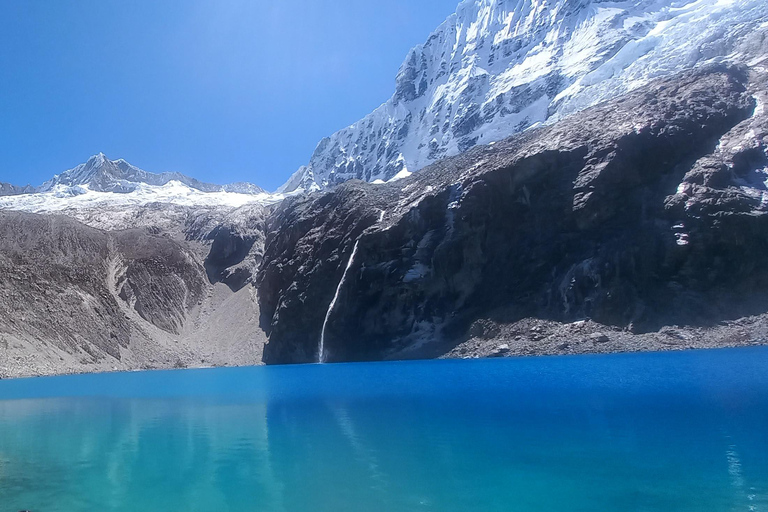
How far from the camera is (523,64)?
149m

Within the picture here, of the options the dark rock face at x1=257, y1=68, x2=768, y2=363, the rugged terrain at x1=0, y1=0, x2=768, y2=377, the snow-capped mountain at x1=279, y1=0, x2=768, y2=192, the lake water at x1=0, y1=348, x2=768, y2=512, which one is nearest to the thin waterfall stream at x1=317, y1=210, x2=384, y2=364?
the rugged terrain at x1=0, y1=0, x2=768, y2=377

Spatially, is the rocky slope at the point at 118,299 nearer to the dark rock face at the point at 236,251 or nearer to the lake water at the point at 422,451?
the dark rock face at the point at 236,251

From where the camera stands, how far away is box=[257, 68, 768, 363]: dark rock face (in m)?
55.5

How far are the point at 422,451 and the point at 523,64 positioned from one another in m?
146

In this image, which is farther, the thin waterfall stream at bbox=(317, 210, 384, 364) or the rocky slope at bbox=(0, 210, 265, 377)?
the thin waterfall stream at bbox=(317, 210, 384, 364)

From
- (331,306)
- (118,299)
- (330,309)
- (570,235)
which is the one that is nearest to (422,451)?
(570,235)

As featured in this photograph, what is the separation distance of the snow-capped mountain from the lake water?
252 feet

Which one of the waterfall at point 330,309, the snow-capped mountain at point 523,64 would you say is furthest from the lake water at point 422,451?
the snow-capped mountain at point 523,64

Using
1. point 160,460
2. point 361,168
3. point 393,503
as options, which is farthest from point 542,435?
point 361,168

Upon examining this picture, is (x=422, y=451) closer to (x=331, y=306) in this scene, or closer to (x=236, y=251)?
(x=331, y=306)

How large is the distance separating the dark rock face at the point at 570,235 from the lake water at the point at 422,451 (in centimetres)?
2957

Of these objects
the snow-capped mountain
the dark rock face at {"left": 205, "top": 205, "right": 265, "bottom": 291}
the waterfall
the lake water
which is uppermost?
the snow-capped mountain

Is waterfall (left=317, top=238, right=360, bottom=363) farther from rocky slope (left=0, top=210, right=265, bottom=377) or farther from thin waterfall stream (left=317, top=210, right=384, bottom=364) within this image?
rocky slope (left=0, top=210, right=265, bottom=377)

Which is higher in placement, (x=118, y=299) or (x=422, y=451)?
(x=118, y=299)
